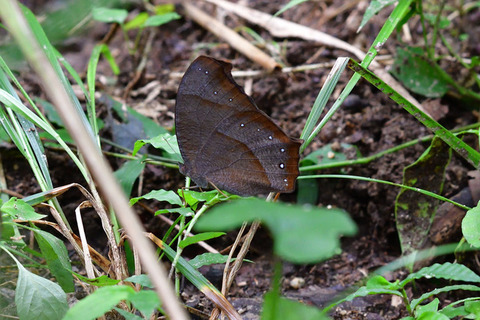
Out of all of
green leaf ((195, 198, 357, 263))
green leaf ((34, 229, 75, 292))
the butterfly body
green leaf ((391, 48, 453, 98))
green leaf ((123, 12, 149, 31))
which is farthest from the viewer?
green leaf ((123, 12, 149, 31))

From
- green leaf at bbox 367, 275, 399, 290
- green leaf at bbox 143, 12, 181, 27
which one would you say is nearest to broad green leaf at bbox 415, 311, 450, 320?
green leaf at bbox 367, 275, 399, 290

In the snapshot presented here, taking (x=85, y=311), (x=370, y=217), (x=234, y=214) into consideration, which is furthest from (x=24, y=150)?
(x=370, y=217)

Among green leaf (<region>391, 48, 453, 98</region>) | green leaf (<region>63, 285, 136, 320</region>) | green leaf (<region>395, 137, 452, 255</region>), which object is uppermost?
green leaf (<region>391, 48, 453, 98</region>)

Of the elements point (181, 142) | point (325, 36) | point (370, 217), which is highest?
point (325, 36)

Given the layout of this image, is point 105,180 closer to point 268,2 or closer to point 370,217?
point 370,217

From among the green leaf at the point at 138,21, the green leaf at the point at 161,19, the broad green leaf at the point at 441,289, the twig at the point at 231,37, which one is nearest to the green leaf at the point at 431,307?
the broad green leaf at the point at 441,289

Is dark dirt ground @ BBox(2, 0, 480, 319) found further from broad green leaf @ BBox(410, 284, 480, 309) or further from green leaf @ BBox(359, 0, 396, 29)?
green leaf @ BBox(359, 0, 396, 29)
